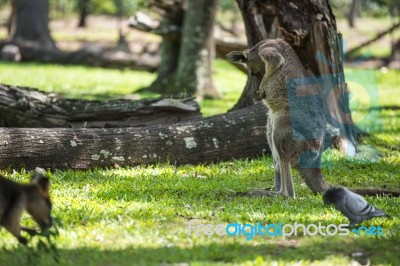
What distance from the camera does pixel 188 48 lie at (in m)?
15.6

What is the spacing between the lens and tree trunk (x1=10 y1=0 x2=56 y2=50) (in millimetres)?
25516

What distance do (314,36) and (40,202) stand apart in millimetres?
5578

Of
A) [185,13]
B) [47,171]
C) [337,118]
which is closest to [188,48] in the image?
[185,13]

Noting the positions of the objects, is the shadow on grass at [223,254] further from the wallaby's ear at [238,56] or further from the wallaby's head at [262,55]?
the wallaby's ear at [238,56]

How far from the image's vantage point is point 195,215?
257 inches

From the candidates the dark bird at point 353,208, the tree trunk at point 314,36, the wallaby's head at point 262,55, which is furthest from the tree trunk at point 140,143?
the dark bird at point 353,208

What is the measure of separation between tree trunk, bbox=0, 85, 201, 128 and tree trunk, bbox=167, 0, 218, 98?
5.27 m

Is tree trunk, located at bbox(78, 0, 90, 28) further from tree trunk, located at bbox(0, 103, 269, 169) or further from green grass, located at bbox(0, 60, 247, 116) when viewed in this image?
tree trunk, located at bbox(0, 103, 269, 169)

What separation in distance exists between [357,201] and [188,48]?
33.6ft

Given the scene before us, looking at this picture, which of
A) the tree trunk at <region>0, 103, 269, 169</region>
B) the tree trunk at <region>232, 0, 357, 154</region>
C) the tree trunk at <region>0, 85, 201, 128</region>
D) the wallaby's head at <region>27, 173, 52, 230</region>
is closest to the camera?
the wallaby's head at <region>27, 173, 52, 230</region>

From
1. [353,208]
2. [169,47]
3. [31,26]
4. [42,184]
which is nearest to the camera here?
[42,184]

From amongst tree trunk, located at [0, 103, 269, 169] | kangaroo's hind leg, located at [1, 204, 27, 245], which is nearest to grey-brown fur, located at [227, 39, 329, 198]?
tree trunk, located at [0, 103, 269, 169]

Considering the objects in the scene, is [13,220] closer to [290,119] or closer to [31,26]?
[290,119]

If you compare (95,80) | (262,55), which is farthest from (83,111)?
(95,80)
